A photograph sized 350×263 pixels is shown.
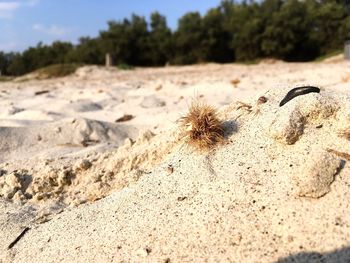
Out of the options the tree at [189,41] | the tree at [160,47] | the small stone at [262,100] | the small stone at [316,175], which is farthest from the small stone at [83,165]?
the tree at [160,47]

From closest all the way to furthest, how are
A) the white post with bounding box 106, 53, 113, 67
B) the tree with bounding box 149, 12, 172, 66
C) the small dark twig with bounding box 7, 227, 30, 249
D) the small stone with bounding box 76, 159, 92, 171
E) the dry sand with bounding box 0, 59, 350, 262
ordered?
1. the dry sand with bounding box 0, 59, 350, 262
2. the small dark twig with bounding box 7, 227, 30, 249
3. the small stone with bounding box 76, 159, 92, 171
4. the white post with bounding box 106, 53, 113, 67
5. the tree with bounding box 149, 12, 172, 66

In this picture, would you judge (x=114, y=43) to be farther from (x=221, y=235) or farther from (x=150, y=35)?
(x=221, y=235)

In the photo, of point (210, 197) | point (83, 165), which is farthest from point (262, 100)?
point (83, 165)

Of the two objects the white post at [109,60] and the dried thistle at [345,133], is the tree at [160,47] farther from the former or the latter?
the dried thistle at [345,133]

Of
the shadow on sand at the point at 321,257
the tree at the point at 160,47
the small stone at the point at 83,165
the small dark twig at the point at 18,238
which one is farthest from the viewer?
the tree at the point at 160,47

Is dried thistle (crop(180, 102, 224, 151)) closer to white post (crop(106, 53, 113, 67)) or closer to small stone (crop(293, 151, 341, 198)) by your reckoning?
small stone (crop(293, 151, 341, 198))

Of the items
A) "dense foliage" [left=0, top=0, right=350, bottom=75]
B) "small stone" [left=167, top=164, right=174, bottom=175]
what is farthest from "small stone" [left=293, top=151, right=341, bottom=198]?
"dense foliage" [left=0, top=0, right=350, bottom=75]

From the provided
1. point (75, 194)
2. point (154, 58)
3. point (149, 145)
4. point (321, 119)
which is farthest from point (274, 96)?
point (154, 58)
